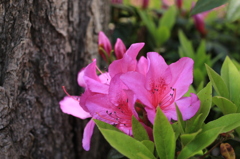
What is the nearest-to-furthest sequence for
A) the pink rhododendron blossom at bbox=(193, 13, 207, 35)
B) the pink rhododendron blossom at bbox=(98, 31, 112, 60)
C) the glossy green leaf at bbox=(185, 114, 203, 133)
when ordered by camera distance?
the glossy green leaf at bbox=(185, 114, 203, 133)
the pink rhododendron blossom at bbox=(98, 31, 112, 60)
the pink rhododendron blossom at bbox=(193, 13, 207, 35)

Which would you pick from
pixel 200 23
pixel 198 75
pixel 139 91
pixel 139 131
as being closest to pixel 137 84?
pixel 139 91

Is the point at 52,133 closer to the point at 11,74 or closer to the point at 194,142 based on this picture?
the point at 11,74

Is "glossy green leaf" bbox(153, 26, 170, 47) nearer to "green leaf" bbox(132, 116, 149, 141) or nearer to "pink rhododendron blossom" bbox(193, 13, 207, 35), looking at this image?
"pink rhododendron blossom" bbox(193, 13, 207, 35)

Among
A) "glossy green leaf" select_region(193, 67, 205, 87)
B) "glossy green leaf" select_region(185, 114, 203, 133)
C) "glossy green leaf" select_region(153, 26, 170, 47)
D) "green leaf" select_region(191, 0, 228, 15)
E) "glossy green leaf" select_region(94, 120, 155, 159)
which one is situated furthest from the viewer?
"glossy green leaf" select_region(153, 26, 170, 47)

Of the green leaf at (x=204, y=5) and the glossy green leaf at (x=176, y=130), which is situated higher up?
the green leaf at (x=204, y=5)

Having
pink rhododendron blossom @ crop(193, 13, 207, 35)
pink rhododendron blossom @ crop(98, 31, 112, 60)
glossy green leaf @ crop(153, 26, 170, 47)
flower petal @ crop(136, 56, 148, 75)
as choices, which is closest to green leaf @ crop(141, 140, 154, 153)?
flower petal @ crop(136, 56, 148, 75)

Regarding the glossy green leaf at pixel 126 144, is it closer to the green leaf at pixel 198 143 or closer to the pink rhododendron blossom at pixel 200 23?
the green leaf at pixel 198 143

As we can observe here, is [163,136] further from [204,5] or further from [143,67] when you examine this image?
[204,5]

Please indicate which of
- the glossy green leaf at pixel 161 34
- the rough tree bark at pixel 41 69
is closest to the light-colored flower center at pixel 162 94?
the rough tree bark at pixel 41 69
